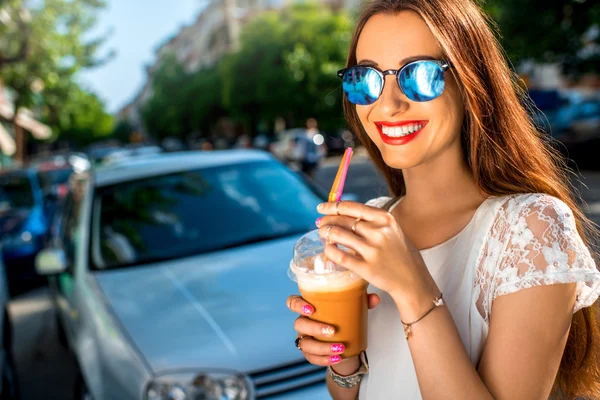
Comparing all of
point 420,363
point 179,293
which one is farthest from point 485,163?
point 179,293

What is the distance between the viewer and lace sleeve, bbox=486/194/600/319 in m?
1.10

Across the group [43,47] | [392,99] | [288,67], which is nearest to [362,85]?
[392,99]

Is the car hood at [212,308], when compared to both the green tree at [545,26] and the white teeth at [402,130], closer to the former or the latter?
the white teeth at [402,130]

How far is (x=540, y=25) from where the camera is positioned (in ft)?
39.3

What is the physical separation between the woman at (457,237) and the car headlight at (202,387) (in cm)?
79

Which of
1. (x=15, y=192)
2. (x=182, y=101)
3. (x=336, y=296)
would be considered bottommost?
(x=182, y=101)

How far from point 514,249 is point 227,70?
35763 mm

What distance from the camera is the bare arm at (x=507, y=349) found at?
3.59 ft

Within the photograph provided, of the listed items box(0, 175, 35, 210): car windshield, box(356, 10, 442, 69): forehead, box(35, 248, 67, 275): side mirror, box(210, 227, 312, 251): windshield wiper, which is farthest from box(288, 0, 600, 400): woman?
box(0, 175, 35, 210): car windshield

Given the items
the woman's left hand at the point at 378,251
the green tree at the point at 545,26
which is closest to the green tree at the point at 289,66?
the green tree at the point at 545,26

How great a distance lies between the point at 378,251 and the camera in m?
1.08

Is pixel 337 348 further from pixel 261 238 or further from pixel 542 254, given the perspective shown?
pixel 261 238

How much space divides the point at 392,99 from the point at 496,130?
0.86ft

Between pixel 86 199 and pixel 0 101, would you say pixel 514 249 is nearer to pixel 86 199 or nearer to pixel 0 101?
pixel 86 199
